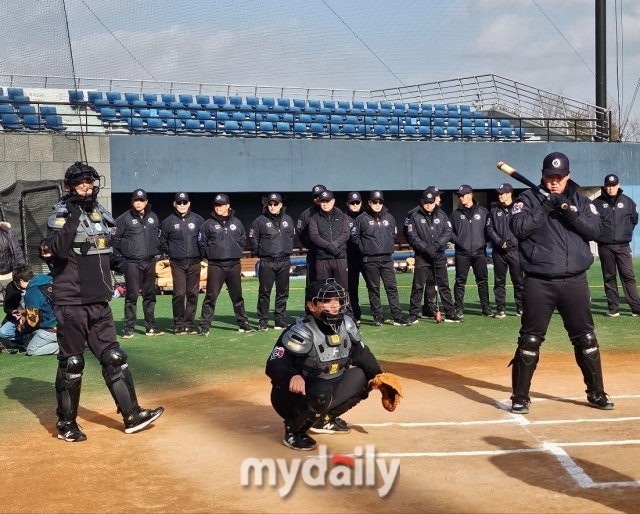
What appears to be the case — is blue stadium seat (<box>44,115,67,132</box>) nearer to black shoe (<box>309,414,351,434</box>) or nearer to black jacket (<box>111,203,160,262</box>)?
black jacket (<box>111,203,160,262</box>)

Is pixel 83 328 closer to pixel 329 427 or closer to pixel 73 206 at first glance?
pixel 73 206

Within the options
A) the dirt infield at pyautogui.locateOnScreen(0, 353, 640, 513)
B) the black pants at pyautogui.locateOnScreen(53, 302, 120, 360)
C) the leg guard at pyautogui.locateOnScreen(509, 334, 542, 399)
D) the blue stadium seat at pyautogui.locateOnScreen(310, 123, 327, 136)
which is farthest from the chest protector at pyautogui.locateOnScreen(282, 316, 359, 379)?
the blue stadium seat at pyautogui.locateOnScreen(310, 123, 327, 136)

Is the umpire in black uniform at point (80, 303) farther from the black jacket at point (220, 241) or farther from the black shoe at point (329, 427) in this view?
the black jacket at point (220, 241)

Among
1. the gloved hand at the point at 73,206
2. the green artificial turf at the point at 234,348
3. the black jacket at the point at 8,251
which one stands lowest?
the green artificial turf at the point at 234,348

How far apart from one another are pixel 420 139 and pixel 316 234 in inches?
591

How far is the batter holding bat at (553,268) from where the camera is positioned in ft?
26.1

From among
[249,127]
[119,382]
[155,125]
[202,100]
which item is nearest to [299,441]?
[119,382]

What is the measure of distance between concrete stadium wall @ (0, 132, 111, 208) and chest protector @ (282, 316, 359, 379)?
15502mm

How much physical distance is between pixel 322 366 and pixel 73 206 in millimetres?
2551

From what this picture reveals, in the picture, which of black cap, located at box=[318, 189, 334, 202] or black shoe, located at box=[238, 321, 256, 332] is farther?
black shoe, located at box=[238, 321, 256, 332]

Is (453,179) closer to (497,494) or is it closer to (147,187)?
(147,187)

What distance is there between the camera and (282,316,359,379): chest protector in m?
6.93

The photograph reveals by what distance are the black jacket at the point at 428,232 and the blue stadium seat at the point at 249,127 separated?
1205cm

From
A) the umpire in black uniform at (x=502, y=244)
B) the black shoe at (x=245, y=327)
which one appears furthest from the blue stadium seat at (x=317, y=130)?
the black shoe at (x=245, y=327)
